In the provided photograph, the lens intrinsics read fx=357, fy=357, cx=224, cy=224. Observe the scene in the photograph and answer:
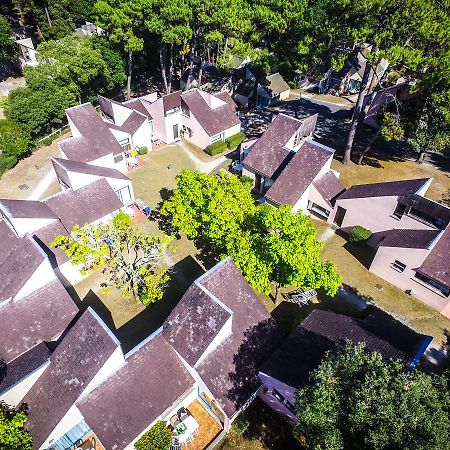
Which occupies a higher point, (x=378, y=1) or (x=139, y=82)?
(x=378, y=1)

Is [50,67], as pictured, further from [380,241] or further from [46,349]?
[380,241]

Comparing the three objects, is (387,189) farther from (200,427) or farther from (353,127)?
(200,427)

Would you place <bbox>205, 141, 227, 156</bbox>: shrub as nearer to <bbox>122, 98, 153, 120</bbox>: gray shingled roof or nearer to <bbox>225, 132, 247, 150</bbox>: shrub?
<bbox>225, 132, 247, 150</bbox>: shrub

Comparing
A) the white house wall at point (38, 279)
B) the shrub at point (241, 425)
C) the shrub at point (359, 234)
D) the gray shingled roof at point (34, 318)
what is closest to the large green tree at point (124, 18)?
the white house wall at point (38, 279)

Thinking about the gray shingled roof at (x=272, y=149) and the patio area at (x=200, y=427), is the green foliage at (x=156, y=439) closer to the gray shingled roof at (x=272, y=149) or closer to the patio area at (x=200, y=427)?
the patio area at (x=200, y=427)

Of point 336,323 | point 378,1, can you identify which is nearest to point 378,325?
point 336,323

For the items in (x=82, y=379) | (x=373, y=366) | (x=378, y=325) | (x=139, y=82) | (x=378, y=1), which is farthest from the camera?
(x=139, y=82)

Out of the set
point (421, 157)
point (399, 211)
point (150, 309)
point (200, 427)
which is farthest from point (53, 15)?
point (200, 427)
